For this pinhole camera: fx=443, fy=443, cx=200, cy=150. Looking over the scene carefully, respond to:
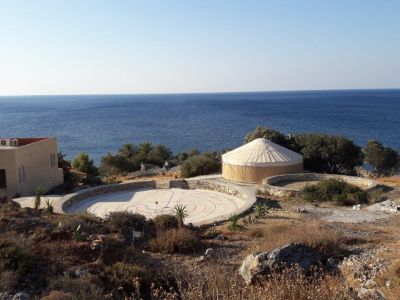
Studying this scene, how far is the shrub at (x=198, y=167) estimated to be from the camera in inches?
1235

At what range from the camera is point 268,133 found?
40.1 m

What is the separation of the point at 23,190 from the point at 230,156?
40.4 ft

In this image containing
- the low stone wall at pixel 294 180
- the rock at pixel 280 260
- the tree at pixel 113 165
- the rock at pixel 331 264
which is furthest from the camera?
the tree at pixel 113 165

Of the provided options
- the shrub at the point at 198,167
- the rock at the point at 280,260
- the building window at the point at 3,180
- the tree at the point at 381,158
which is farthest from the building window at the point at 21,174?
the tree at the point at 381,158

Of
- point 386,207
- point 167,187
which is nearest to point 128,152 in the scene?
point 167,187

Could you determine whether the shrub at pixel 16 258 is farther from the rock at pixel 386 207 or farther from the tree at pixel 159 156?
the tree at pixel 159 156

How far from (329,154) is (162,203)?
65.6 feet

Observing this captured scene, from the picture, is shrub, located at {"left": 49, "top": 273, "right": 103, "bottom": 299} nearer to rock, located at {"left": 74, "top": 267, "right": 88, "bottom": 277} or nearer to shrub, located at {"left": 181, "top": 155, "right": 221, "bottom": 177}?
rock, located at {"left": 74, "top": 267, "right": 88, "bottom": 277}

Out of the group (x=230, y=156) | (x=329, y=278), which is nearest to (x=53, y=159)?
(x=230, y=156)

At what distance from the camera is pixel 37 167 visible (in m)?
25.5

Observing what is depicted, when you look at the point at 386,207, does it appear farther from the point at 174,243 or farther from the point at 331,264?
the point at 174,243

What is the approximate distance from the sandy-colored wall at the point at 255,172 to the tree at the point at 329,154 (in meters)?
9.34

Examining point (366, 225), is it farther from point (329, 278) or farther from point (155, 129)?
point (155, 129)

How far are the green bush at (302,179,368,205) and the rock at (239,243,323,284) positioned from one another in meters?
11.9
